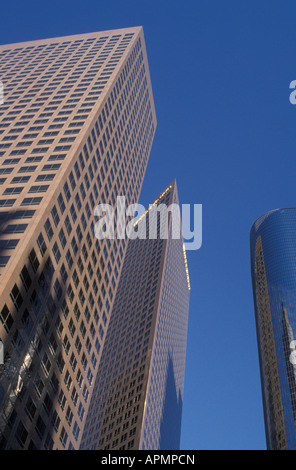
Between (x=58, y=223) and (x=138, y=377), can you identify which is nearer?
(x=58, y=223)

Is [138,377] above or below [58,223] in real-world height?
above

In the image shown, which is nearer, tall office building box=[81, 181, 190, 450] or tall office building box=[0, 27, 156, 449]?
tall office building box=[0, 27, 156, 449]

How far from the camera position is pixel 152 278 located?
19050cm

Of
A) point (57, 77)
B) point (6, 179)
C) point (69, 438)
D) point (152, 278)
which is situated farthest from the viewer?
point (152, 278)

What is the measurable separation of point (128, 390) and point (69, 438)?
79.7 m

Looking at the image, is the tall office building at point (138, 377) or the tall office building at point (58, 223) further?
the tall office building at point (138, 377)

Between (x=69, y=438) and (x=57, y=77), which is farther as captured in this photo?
(x=57, y=77)

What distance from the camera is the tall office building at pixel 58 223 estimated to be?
58.9m

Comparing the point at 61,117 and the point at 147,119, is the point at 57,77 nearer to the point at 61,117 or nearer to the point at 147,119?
the point at 61,117

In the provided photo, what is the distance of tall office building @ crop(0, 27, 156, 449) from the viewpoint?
58.9 meters

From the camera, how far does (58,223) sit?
236 ft

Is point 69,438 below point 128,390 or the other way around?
below
